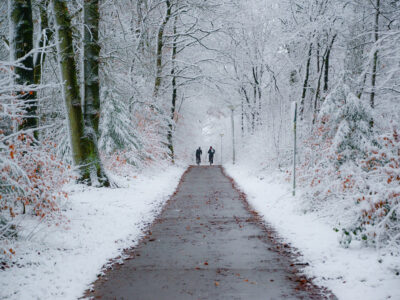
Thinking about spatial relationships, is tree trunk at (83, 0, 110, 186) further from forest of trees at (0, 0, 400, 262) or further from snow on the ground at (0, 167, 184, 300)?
snow on the ground at (0, 167, 184, 300)

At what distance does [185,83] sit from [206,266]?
20.5 metres

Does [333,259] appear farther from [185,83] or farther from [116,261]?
[185,83]

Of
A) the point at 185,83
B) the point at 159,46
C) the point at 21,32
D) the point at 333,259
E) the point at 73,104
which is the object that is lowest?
the point at 333,259

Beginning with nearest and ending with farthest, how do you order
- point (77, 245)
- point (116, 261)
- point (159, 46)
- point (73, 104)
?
point (116, 261), point (77, 245), point (73, 104), point (159, 46)

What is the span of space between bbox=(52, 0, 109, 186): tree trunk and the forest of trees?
0.13 feet

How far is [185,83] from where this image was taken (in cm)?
2447

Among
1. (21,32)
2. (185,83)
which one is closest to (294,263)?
(21,32)

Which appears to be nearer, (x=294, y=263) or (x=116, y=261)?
(x=294, y=263)

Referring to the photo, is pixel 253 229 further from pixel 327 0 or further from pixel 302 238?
pixel 327 0

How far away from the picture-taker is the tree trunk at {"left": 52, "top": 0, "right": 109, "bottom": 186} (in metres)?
10.6

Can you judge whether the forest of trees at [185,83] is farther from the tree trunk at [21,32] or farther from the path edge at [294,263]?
the path edge at [294,263]

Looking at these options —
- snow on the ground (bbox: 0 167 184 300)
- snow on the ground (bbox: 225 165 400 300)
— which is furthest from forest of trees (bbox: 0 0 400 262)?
snow on the ground (bbox: 0 167 184 300)

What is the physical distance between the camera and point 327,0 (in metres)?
15.3

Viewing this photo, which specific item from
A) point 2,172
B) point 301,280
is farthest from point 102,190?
point 301,280
